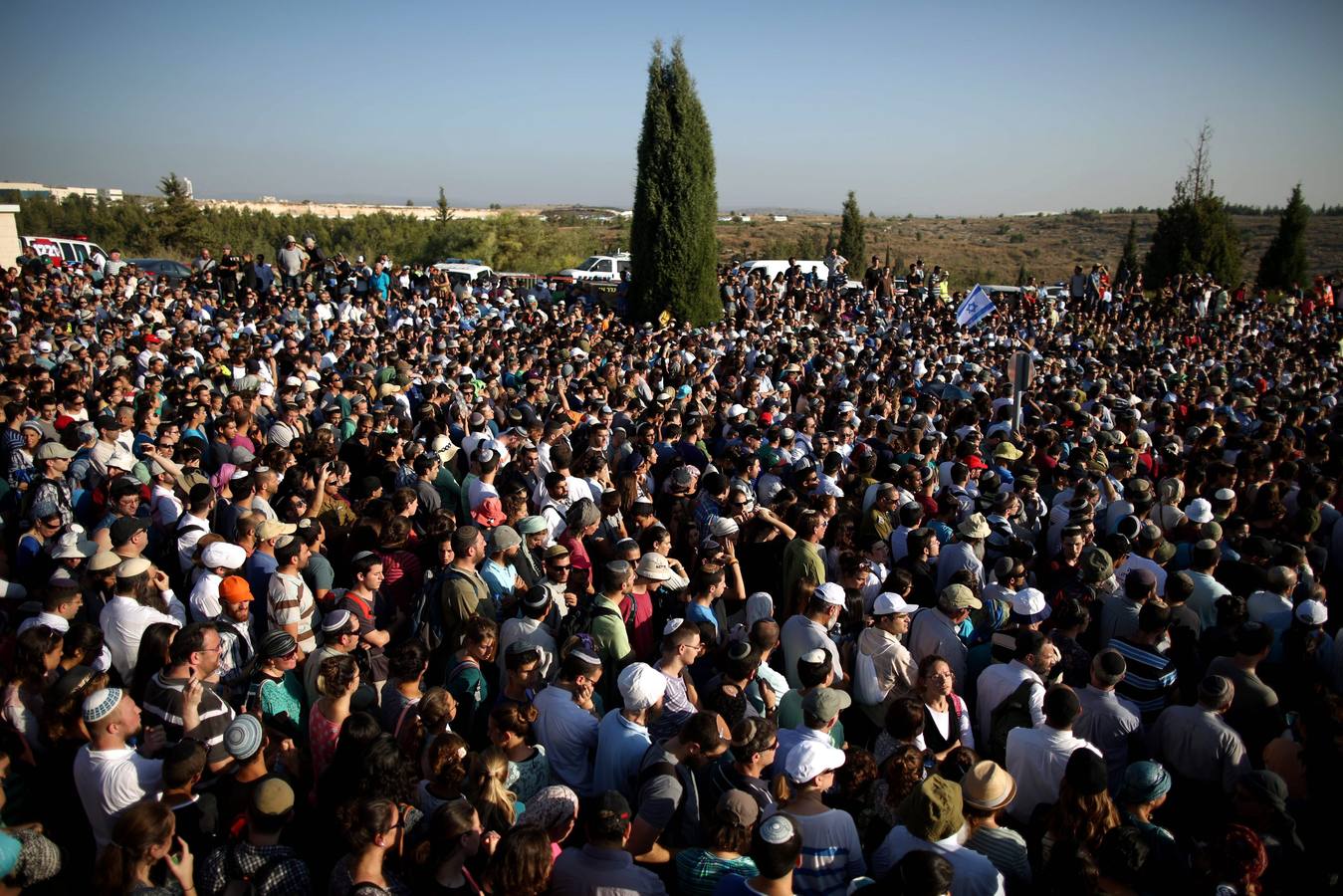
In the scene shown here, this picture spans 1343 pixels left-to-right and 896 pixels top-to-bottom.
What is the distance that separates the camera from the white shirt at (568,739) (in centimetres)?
394

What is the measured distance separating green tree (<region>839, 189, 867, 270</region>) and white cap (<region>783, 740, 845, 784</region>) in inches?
1431

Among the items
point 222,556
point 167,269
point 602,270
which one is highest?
point 602,270

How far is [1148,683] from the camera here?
4.47m

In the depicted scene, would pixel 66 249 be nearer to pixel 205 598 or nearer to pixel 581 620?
pixel 205 598

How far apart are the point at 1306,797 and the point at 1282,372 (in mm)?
15485

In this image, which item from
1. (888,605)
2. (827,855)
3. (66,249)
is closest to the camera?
(827,855)

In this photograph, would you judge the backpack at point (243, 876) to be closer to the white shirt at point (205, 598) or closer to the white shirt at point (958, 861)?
the white shirt at point (205, 598)

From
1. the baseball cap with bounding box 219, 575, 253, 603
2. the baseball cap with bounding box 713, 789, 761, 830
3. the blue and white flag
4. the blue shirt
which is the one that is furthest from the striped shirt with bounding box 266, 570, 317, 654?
the blue and white flag

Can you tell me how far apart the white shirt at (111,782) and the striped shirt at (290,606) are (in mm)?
1230

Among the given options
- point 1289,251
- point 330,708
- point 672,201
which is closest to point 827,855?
point 330,708

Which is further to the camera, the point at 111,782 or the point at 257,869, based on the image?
the point at 111,782

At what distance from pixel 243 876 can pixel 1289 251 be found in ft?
129

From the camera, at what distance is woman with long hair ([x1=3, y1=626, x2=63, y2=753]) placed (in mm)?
3830

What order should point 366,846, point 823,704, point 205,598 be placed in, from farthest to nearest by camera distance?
point 205,598 < point 823,704 < point 366,846
